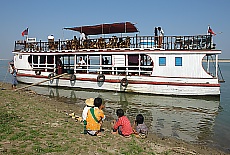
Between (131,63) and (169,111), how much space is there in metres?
7.28

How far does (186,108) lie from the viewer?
1343cm

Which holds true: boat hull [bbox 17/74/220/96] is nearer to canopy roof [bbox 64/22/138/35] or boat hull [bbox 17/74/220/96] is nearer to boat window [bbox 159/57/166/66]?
boat window [bbox 159/57/166/66]

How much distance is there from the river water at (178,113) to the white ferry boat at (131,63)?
724 mm

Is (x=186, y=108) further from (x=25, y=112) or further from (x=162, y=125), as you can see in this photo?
(x=25, y=112)

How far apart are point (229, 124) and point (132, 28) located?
11.4 metres

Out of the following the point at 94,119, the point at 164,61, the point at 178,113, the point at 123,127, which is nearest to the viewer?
the point at 94,119

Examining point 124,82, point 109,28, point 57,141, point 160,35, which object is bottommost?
point 57,141

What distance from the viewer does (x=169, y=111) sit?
42.0ft

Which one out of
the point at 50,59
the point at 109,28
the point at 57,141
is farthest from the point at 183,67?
the point at 50,59

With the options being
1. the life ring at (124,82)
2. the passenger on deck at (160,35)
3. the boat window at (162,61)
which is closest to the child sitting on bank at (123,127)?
the life ring at (124,82)

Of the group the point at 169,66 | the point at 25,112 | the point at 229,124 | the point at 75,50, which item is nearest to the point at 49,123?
the point at 25,112

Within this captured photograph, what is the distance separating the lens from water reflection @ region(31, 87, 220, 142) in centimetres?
933

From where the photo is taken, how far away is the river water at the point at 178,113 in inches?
348

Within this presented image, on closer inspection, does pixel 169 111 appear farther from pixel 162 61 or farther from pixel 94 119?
pixel 94 119
